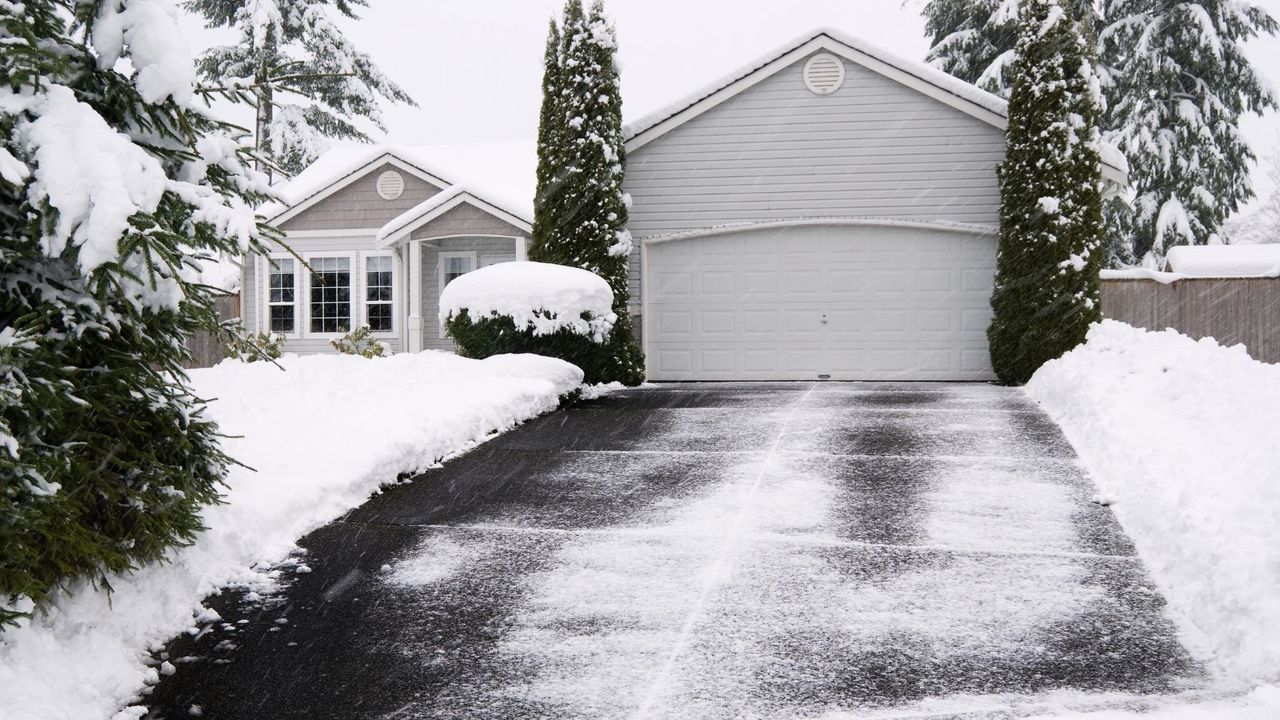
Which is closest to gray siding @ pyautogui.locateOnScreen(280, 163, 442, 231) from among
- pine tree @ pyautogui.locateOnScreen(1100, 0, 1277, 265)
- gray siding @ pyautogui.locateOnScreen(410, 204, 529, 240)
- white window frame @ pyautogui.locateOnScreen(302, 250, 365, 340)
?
white window frame @ pyautogui.locateOnScreen(302, 250, 365, 340)

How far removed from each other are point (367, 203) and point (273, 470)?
1433 centimetres

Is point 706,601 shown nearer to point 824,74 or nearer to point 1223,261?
point 824,74

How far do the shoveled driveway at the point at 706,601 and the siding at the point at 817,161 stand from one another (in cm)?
739

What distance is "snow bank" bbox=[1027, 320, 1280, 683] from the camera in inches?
162

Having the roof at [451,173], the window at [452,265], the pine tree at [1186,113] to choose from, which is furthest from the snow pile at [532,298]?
the pine tree at [1186,113]

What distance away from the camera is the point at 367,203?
65.4ft

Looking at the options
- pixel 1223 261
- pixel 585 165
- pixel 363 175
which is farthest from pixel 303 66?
pixel 1223 261

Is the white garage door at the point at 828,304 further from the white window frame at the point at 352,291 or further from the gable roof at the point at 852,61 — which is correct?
the white window frame at the point at 352,291

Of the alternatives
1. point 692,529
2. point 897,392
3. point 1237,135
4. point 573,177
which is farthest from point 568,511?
point 1237,135

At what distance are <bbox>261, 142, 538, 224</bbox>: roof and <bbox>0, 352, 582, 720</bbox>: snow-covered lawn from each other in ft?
22.6

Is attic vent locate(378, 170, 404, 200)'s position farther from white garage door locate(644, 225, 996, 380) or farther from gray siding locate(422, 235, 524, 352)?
white garage door locate(644, 225, 996, 380)

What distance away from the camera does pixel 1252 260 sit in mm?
17375

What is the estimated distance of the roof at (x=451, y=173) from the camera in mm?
18453

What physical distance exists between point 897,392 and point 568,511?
704 cm
